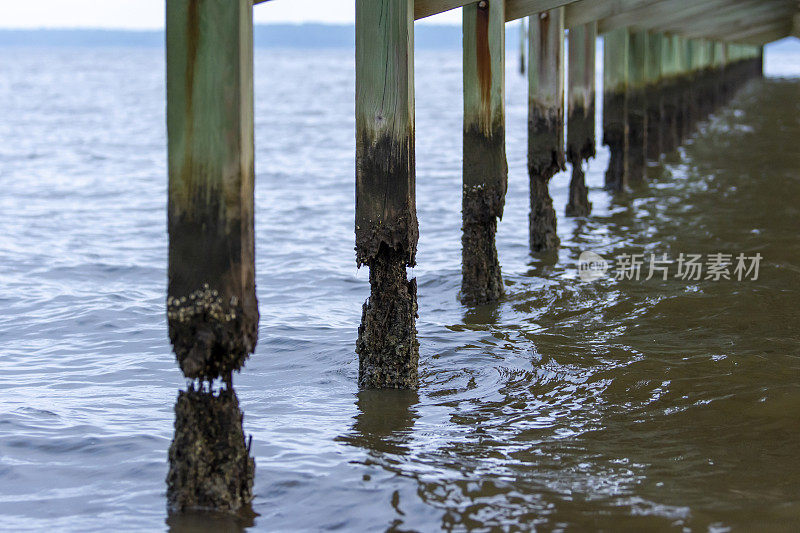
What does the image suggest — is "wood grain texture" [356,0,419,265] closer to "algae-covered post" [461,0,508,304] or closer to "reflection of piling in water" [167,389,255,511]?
"algae-covered post" [461,0,508,304]

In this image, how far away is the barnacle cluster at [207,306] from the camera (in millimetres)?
3525

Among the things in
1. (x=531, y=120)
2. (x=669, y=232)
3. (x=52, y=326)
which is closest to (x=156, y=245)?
(x=52, y=326)

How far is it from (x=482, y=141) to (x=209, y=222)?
353cm

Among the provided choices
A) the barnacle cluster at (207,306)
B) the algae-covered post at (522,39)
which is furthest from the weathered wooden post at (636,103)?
the algae-covered post at (522,39)

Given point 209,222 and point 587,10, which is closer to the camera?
point 209,222

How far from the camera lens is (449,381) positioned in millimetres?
5445

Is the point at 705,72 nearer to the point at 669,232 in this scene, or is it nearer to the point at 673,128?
the point at 673,128

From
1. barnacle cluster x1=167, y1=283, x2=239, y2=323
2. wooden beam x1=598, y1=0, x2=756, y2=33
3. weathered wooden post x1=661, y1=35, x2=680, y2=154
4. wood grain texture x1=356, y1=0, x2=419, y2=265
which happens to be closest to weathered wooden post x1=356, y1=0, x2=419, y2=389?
wood grain texture x1=356, y1=0, x2=419, y2=265

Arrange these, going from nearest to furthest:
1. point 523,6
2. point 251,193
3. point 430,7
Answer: point 251,193 < point 430,7 < point 523,6

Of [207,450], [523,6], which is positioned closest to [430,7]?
[523,6]

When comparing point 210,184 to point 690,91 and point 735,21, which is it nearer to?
point 735,21

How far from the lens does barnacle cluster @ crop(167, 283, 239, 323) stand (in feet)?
11.6

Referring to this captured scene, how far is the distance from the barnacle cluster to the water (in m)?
0.76

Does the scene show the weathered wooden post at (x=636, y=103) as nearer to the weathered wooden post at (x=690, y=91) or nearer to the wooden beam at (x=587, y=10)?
the wooden beam at (x=587, y=10)
